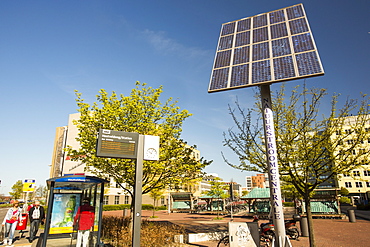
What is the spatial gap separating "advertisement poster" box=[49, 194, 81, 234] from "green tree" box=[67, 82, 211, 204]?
7.52 feet

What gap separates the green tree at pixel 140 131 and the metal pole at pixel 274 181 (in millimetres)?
5897

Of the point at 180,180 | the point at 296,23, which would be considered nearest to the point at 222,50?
the point at 296,23

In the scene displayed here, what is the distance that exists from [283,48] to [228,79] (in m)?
2.12

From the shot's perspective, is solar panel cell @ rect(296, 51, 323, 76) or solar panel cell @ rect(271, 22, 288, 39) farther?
solar panel cell @ rect(271, 22, 288, 39)

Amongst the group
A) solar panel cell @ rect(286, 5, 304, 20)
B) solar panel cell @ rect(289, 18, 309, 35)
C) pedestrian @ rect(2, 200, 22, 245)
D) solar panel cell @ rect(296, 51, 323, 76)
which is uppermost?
solar panel cell @ rect(286, 5, 304, 20)

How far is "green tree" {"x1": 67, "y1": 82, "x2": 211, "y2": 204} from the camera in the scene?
1297 centimetres

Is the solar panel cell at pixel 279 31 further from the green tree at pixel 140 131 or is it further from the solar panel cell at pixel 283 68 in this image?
the green tree at pixel 140 131

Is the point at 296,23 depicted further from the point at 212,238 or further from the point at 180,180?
the point at 212,238

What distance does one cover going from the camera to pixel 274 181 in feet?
25.3

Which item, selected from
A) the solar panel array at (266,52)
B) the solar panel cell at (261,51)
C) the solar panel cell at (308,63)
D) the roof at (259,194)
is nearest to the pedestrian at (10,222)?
the solar panel array at (266,52)

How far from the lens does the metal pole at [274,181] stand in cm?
745

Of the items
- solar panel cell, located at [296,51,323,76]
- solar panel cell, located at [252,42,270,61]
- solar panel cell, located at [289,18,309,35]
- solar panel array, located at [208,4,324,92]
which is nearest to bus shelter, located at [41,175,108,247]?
solar panel array, located at [208,4,324,92]

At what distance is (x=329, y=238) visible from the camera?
1362 centimetres

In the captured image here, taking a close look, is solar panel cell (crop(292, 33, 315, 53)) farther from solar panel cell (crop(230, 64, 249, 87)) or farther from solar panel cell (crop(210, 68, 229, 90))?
solar panel cell (crop(210, 68, 229, 90))
